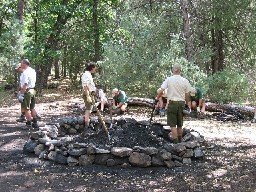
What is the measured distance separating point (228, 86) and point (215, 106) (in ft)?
4.05

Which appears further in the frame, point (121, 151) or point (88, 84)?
point (88, 84)

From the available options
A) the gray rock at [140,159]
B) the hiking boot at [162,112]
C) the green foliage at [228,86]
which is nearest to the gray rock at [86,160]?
the gray rock at [140,159]

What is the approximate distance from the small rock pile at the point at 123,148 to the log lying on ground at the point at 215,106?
5108 millimetres

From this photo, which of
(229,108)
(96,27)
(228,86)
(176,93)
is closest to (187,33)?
(228,86)

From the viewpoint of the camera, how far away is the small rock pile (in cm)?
664

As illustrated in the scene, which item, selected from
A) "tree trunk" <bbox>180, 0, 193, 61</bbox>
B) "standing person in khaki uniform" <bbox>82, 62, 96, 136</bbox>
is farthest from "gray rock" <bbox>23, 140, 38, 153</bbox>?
"tree trunk" <bbox>180, 0, 193, 61</bbox>

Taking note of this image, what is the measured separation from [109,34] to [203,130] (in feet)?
38.7

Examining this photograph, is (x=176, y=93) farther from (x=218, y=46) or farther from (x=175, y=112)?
(x=218, y=46)

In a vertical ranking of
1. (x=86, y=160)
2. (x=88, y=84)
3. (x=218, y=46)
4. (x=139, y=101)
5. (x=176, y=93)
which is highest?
(x=218, y=46)

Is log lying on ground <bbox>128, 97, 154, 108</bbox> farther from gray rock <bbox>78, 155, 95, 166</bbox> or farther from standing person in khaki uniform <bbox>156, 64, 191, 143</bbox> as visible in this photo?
gray rock <bbox>78, 155, 95, 166</bbox>

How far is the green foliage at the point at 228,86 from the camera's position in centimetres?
1411

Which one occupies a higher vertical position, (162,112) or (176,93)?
(176,93)

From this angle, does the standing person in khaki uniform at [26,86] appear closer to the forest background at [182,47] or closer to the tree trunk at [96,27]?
the forest background at [182,47]

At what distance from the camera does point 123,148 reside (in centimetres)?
666
